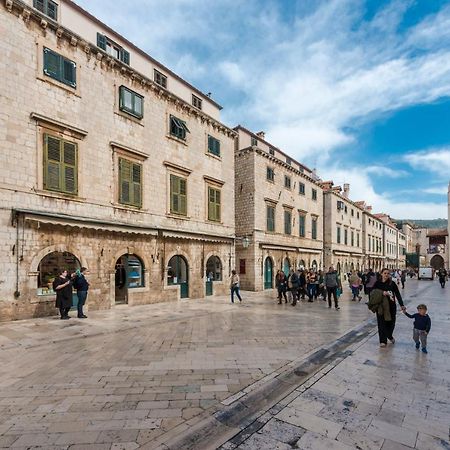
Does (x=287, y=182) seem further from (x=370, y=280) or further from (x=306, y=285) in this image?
(x=370, y=280)

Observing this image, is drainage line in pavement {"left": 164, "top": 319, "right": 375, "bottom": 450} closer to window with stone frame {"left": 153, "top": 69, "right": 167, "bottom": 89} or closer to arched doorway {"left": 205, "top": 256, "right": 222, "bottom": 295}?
arched doorway {"left": 205, "top": 256, "right": 222, "bottom": 295}

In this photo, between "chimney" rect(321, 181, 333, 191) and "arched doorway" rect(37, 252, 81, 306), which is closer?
"arched doorway" rect(37, 252, 81, 306)

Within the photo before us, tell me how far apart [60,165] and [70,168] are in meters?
0.38

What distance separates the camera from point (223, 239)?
19.5 m

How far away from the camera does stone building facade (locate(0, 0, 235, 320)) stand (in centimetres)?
1059

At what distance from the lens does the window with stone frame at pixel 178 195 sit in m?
16.2

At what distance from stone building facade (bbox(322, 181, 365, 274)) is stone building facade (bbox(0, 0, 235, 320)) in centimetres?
1814

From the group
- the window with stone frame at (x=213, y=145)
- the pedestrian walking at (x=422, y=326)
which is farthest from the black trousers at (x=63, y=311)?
the window with stone frame at (x=213, y=145)

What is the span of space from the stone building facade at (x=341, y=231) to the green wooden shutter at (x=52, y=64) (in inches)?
1097

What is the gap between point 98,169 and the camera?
1293 cm

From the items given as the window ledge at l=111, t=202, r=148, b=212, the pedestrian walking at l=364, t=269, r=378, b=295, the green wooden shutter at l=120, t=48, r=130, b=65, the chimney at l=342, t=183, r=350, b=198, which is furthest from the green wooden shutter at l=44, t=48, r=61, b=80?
the chimney at l=342, t=183, r=350, b=198

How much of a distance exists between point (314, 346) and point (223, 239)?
12330 mm

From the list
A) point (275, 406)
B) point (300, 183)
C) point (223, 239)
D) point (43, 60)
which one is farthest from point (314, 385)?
point (300, 183)

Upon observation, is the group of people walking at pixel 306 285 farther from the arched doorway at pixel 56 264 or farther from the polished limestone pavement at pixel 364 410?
the arched doorway at pixel 56 264
